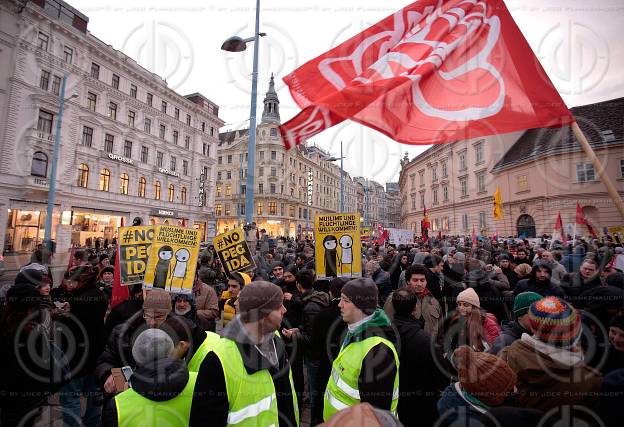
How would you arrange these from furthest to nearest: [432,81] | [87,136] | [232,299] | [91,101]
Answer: [91,101], [87,136], [232,299], [432,81]

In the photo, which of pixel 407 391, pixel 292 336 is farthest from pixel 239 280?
pixel 407 391

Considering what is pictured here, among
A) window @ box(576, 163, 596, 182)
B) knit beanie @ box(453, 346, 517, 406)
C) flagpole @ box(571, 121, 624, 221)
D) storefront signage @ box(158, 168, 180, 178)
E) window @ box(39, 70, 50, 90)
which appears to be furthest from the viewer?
storefront signage @ box(158, 168, 180, 178)

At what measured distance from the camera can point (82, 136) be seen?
27.3 meters

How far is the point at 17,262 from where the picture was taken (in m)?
20.5

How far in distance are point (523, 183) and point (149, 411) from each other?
35408mm

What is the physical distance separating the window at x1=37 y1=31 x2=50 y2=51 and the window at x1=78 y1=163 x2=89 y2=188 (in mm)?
8974

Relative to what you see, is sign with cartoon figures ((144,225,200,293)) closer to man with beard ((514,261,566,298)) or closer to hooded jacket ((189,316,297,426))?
hooded jacket ((189,316,297,426))

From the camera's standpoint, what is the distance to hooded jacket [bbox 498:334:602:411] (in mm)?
1739

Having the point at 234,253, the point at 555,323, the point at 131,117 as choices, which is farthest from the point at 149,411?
the point at 131,117

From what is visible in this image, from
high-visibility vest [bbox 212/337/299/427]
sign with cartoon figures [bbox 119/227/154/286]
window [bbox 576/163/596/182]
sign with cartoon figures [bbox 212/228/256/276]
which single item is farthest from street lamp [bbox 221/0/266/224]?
window [bbox 576/163/596/182]

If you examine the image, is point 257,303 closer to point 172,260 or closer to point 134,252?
point 172,260

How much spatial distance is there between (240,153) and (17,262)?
146ft

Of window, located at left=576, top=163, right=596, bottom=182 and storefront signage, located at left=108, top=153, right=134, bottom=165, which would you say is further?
storefront signage, located at left=108, top=153, right=134, bottom=165

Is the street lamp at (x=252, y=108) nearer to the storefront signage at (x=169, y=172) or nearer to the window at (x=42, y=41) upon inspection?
the window at (x=42, y=41)
